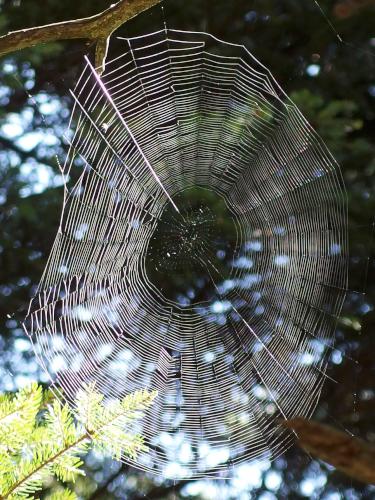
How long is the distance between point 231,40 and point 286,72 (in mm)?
306

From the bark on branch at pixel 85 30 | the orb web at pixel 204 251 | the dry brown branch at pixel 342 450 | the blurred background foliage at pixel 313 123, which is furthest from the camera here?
the blurred background foliage at pixel 313 123

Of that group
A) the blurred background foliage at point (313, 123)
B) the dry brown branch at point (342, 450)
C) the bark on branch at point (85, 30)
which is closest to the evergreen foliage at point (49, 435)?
the dry brown branch at point (342, 450)

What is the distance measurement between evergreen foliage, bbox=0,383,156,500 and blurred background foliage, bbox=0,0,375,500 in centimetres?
210

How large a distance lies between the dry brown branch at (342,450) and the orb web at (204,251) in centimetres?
180

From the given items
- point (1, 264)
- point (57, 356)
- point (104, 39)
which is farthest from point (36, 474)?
point (1, 264)

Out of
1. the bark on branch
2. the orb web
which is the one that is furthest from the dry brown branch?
the orb web

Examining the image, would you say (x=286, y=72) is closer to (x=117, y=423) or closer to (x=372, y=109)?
(x=372, y=109)

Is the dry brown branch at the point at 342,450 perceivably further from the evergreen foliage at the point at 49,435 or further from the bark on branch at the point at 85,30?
the bark on branch at the point at 85,30

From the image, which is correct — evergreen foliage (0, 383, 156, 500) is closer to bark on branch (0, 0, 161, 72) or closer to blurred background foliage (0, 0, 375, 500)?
bark on branch (0, 0, 161, 72)

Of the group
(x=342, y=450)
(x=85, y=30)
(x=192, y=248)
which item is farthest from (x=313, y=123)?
(x=342, y=450)

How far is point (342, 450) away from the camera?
101 centimetres

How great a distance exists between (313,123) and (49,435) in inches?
89.8

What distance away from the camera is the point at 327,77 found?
11.9 ft

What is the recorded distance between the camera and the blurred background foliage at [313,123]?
11.6 feet
